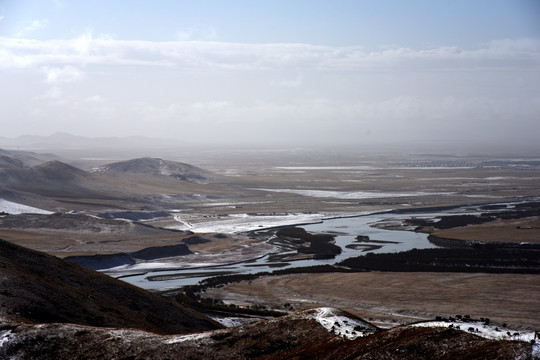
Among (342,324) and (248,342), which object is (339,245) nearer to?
(342,324)

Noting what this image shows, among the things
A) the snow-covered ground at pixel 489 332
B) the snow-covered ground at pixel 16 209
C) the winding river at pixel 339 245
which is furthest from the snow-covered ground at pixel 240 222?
the snow-covered ground at pixel 489 332

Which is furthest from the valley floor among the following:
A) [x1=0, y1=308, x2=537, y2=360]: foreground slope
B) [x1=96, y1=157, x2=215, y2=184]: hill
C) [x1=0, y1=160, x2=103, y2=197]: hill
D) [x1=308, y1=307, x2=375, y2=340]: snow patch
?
[x1=96, y1=157, x2=215, y2=184]: hill

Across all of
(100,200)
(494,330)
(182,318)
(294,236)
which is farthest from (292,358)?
(100,200)

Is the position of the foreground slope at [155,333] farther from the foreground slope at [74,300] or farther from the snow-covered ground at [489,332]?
the snow-covered ground at [489,332]

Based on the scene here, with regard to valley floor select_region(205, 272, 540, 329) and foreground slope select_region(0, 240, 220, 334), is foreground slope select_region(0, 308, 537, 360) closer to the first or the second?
foreground slope select_region(0, 240, 220, 334)

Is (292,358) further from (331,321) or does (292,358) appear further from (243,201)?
(243,201)

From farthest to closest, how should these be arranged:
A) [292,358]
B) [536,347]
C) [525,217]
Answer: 1. [525,217]
2. [292,358]
3. [536,347]
